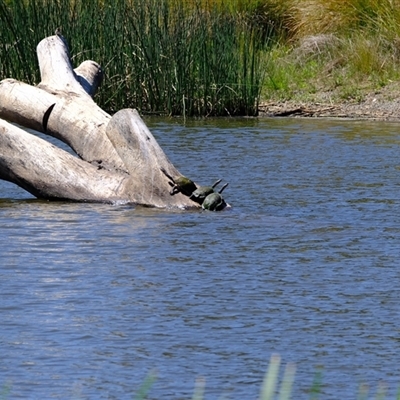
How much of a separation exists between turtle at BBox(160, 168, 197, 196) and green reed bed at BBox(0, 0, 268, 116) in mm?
6366

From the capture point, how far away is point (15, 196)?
9641mm

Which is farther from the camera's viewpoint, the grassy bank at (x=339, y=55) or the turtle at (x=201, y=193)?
the grassy bank at (x=339, y=55)

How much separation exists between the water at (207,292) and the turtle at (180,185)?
177mm

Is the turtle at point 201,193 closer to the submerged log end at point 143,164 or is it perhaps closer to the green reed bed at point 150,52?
the submerged log end at point 143,164

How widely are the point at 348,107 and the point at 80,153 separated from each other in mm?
7487

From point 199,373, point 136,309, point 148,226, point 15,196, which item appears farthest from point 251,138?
point 199,373

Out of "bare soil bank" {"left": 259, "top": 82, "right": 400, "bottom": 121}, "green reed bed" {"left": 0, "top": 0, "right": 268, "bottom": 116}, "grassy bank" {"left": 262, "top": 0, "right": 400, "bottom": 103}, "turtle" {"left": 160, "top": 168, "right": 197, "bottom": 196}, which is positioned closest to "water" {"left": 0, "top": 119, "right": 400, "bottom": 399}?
"turtle" {"left": 160, "top": 168, "right": 197, "bottom": 196}

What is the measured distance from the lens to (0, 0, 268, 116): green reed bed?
14750 millimetres

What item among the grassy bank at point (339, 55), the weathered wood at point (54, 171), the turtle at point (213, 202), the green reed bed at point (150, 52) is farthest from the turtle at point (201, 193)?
the grassy bank at point (339, 55)

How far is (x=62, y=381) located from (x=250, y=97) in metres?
11.2

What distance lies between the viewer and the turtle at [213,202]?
8516mm

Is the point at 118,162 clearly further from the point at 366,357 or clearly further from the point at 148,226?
the point at 366,357

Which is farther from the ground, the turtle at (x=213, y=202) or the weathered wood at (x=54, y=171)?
the weathered wood at (x=54, y=171)

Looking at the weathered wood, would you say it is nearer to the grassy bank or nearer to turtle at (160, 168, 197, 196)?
turtle at (160, 168, 197, 196)
